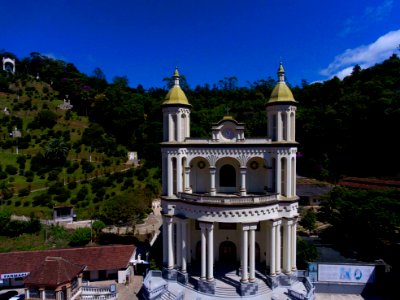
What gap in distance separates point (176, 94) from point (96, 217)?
60.0ft

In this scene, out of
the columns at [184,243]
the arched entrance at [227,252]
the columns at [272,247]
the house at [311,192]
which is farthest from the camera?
the house at [311,192]

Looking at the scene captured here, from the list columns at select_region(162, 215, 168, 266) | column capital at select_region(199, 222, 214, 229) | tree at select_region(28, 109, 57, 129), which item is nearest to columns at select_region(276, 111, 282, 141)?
column capital at select_region(199, 222, 214, 229)

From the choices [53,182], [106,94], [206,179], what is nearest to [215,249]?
[206,179]

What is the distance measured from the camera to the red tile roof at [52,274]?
16.0 metres

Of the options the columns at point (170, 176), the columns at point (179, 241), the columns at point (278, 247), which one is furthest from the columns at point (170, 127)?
the columns at point (278, 247)

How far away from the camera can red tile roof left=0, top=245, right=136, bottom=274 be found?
1919 centimetres

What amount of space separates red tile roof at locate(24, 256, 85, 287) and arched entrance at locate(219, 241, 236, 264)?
1003 cm

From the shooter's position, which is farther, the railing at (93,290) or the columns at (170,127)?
the columns at (170,127)

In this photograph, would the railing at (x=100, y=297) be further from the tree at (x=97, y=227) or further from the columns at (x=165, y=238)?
the tree at (x=97, y=227)

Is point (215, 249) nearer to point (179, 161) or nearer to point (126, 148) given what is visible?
point (179, 161)

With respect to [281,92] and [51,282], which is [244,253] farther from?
[51,282]

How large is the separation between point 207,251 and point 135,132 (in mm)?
46503

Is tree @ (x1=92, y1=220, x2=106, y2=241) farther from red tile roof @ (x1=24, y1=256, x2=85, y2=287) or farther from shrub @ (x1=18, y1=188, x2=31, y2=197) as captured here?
shrub @ (x1=18, y1=188, x2=31, y2=197)

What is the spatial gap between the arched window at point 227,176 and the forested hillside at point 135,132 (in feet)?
42.3
